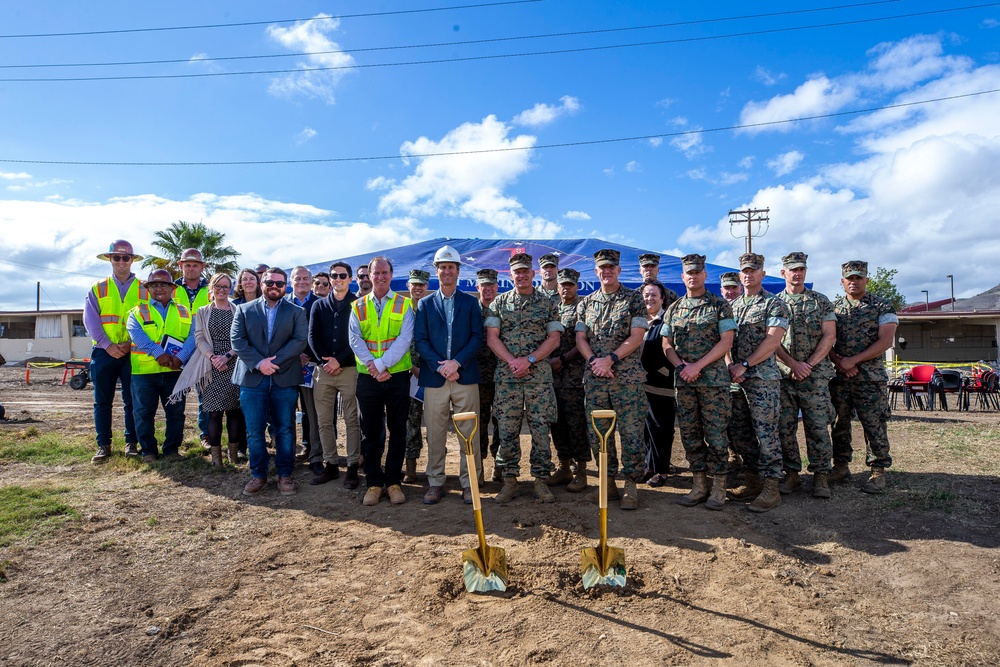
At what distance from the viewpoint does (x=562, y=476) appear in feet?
18.8

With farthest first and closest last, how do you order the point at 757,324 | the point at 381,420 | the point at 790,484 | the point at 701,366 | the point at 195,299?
1. the point at 195,299
2. the point at 790,484
3. the point at 381,420
4. the point at 757,324
5. the point at 701,366

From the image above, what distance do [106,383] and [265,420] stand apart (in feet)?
7.39

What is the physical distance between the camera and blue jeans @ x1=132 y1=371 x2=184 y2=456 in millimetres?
6199

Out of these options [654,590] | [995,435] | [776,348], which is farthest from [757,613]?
[995,435]

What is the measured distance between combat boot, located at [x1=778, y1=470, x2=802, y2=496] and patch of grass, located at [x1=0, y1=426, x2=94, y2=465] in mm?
7444

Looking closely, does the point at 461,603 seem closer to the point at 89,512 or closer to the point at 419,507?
the point at 419,507

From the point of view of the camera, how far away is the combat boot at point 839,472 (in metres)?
5.57

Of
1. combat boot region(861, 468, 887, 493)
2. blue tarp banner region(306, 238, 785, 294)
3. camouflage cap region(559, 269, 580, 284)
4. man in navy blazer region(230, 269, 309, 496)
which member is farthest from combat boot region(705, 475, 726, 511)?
blue tarp banner region(306, 238, 785, 294)

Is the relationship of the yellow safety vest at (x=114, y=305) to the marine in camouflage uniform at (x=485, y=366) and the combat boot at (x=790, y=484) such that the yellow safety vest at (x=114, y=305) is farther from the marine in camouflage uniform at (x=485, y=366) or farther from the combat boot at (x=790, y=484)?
the combat boot at (x=790, y=484)

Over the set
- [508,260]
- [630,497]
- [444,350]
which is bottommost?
[630,497]

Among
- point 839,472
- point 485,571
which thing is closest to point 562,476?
point 485,571

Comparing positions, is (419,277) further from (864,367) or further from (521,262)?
(864,367)

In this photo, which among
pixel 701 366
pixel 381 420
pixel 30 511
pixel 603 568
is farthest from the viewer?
pixel 381 420

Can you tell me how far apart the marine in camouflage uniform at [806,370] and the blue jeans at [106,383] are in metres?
6.91
